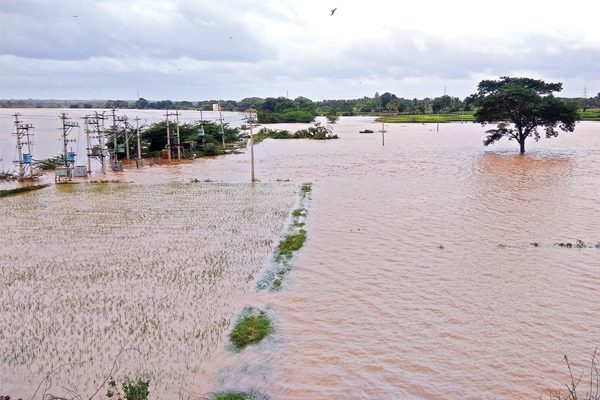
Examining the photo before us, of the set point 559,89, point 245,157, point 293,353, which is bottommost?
point 293,353

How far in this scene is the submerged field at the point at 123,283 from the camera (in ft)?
22.8

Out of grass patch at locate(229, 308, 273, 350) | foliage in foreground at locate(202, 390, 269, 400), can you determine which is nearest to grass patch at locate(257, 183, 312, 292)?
grass patch at locate(229, 308, 273, 350)

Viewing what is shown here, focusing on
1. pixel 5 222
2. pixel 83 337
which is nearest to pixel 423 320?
pixel 83 337

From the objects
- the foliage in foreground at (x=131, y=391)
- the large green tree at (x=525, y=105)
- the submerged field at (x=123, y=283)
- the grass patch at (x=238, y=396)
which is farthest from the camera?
the large green tree at (x=525, y=105)

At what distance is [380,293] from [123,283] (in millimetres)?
5277

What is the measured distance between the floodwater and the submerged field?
2.7 inches

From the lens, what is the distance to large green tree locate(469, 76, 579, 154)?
33969 mm

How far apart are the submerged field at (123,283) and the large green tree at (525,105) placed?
22932mm

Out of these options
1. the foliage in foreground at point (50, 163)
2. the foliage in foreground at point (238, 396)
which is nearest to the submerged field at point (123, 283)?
the foliage in foreground at point (238, 396)

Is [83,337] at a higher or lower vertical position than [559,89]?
lower

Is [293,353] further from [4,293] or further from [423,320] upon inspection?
[4,293]

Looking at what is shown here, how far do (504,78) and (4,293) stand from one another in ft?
121

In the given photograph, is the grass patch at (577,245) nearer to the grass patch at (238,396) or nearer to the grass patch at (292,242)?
the grass patch at (292,242)

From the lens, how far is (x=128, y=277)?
410 inches
